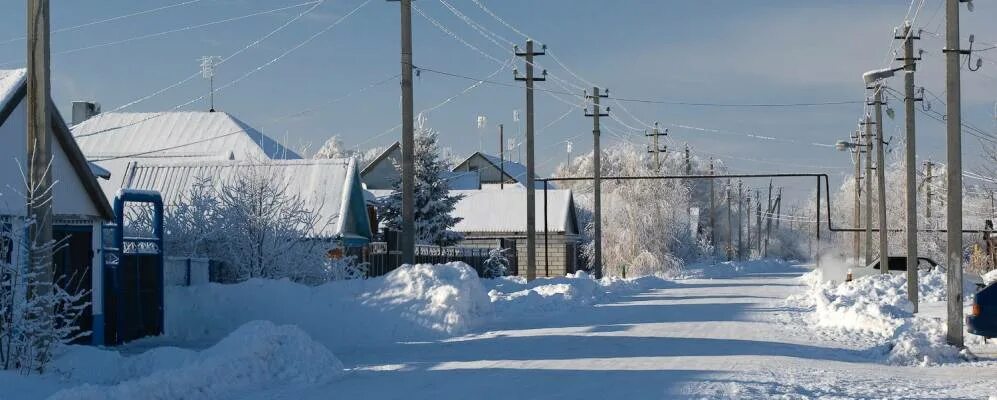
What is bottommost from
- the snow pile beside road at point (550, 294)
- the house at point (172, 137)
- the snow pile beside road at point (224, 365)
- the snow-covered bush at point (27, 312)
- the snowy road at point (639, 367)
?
the snow pile beside road at point (550, 294)

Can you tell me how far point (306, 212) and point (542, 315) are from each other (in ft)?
23.5

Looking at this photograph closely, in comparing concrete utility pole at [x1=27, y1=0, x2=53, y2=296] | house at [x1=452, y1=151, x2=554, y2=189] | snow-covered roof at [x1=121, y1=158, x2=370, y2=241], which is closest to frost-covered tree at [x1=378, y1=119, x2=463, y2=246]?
snow-covered roof at [x1=121, y1=158, x2=370, y2=241]

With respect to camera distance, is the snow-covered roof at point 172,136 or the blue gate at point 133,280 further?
the snow-covered roof at point 172,136

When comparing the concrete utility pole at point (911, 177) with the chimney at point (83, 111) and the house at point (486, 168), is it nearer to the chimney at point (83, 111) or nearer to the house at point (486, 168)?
the chimney at point (83, 111)

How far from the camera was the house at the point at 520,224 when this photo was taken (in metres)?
63.5

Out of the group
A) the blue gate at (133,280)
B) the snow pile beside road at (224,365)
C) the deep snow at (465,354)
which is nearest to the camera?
the snow pile beside road at (224,365)

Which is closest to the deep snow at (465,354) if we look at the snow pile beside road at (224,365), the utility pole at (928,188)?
the snow pile beside road at (224,365)

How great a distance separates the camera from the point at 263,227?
28.3 m

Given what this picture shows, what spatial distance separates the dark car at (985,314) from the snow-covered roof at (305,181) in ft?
67.4

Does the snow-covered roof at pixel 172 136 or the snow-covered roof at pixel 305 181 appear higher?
the snow-covered roof at pixel 172 136

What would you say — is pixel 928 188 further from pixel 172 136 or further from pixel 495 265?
pixel 172 136

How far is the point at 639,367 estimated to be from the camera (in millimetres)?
15289

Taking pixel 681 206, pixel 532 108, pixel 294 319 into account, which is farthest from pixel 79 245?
pixel 681 206

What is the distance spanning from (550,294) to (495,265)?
65.2 ft
